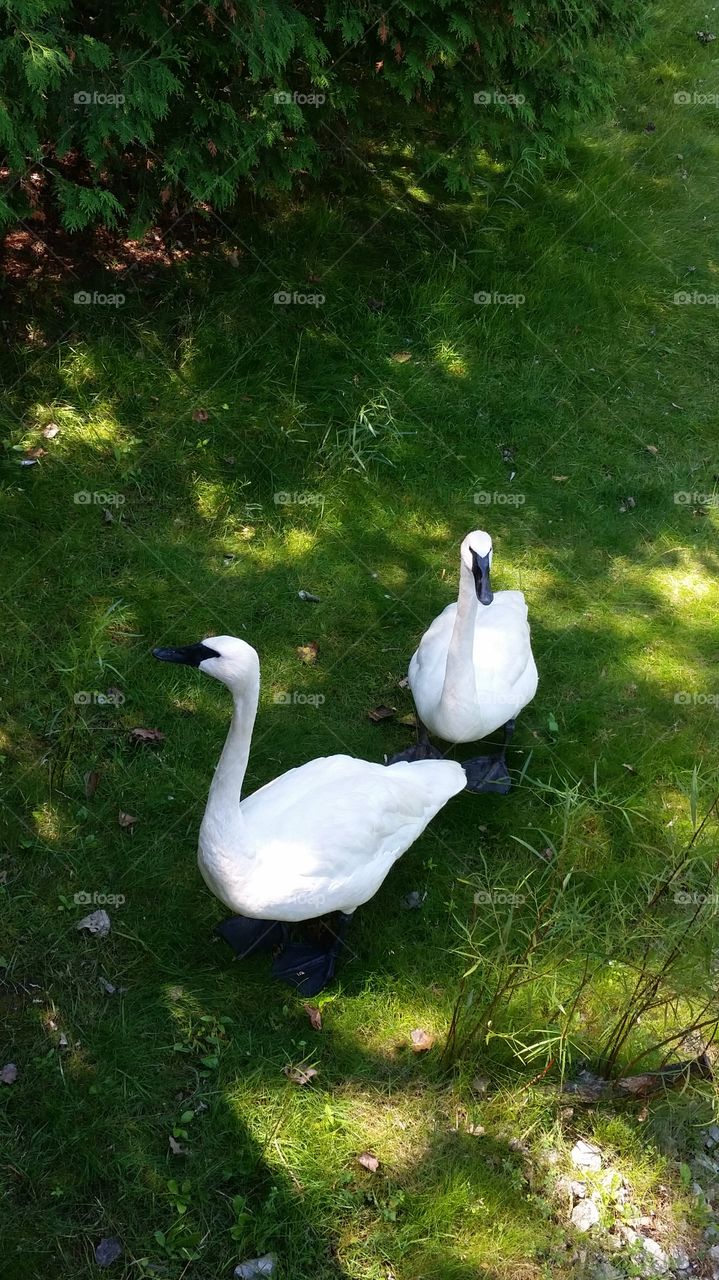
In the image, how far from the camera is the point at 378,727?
16.9 feet

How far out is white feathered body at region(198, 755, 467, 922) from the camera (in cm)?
367

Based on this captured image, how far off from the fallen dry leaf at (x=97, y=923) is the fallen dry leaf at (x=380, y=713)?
1.73m

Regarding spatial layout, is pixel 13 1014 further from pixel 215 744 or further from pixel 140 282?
pixel 140 282

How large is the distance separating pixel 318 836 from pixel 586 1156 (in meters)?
1.62

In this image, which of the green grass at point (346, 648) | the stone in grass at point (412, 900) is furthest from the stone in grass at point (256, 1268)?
the stone in grass at point (412, 900)

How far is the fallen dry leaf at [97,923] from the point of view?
413 cm

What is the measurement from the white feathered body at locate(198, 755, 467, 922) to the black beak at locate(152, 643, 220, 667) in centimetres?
67

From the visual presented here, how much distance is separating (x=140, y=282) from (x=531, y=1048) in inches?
214

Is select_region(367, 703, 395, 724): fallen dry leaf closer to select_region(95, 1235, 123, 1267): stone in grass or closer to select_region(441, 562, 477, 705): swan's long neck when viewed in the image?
select_region(441, 562, 477, 705): swan's long neck

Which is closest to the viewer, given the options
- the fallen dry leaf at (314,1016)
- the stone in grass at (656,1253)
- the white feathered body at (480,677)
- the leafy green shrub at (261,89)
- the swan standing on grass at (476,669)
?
the stone in grass at (656,1253)

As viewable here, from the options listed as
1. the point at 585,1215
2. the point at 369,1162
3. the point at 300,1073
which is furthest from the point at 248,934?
the point at 585,1215

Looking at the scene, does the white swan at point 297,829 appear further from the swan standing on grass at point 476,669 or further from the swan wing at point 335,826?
the swan standing on grass at point 476,669

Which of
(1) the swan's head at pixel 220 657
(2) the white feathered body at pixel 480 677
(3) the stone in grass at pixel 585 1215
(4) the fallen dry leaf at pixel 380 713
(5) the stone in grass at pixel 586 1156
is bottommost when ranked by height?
(3) the stone in grass at pixel 585 1215

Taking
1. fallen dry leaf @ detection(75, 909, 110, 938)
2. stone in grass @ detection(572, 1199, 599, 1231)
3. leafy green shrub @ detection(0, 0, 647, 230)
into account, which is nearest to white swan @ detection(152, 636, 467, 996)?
fallen dry leaf @ detection(75, 909, 110, 938)
